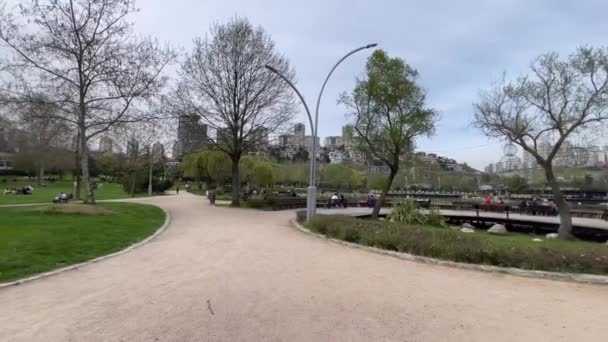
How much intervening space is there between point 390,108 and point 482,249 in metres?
10.5

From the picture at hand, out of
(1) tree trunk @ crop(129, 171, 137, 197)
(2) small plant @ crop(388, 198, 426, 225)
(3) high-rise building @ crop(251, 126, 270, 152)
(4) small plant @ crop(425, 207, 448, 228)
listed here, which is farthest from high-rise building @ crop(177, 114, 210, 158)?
(1) tree trunk @ crop(129, 171, 137, 197)

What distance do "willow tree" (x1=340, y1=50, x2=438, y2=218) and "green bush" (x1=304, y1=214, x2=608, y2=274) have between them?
7607 mm

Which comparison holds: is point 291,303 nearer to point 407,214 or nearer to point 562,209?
point 407,214

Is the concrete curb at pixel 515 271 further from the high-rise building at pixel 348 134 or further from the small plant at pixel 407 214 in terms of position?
the high-rise building at pixel 348 134

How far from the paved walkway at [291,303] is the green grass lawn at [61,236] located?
2.84 feet

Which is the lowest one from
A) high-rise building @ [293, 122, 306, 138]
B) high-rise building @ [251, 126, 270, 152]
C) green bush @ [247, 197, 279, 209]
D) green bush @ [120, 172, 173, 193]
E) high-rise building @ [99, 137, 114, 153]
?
green bush @ [247, 197, 279, 209]

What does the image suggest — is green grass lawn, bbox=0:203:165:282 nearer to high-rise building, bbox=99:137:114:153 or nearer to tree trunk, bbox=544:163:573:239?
high-rise building, bbox=99:137:114:153

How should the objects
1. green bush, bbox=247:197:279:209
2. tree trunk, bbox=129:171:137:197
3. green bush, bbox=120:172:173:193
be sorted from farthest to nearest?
green bush, bbox=120:172:173:193 → tree trunk, bbox=129:171:137:197 → green bush, bbox=247:197:279:209

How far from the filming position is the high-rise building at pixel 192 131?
23.9 m

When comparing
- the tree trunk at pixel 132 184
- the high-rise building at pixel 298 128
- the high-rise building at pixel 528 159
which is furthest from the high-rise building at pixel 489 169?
the tree trunk at pixel 132 184

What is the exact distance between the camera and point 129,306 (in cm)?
500

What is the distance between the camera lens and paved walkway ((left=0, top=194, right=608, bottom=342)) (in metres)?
4.23

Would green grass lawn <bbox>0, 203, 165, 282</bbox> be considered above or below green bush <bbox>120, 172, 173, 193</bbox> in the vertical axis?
below

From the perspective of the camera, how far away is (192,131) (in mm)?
24438
